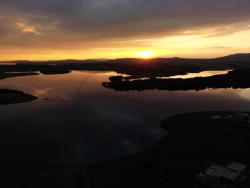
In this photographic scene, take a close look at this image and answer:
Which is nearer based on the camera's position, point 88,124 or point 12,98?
point 88,124

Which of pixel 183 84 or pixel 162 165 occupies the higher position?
pixel 183 84

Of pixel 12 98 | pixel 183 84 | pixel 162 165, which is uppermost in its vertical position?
pixel 12 98

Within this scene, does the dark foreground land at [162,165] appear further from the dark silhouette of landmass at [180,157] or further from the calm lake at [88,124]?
the calm lake at [88,124]

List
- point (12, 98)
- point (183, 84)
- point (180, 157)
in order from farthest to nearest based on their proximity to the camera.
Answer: point (183, 84) → point (12, 98) → point (180, 157)

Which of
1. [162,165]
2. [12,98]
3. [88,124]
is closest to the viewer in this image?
[162,165]

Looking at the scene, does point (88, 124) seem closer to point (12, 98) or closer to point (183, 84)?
point (12, 98)

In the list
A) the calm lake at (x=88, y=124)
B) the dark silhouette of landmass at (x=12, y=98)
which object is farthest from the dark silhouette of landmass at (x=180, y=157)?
the dark silhouette of landmass at (x=12, y=98)

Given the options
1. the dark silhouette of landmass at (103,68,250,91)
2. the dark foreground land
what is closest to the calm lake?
the dark foreground land

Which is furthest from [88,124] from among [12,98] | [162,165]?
[12,98]

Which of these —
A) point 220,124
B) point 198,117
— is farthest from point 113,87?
point 220,124
